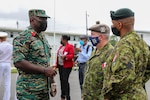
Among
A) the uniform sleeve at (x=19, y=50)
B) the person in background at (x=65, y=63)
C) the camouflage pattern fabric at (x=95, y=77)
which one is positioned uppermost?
the uniform sleeve at (x=19, y=50)

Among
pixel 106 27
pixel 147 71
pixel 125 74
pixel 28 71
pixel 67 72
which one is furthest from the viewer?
pixel 67 72

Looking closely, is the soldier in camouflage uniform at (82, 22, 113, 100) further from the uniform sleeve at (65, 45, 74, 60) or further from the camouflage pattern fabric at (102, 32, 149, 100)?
the uniform sleeve at (65, 45, 74, 60)

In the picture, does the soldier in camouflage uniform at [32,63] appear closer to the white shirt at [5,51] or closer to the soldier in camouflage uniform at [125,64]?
the soldier in camouflage uniform at [125,64]

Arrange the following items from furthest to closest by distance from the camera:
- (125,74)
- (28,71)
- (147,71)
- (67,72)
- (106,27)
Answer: (67,72), (106,27), (28,71), (147,71), (125,74)

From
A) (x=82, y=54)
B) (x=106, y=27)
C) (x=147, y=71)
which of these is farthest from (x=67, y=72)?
(x=147, y=71)

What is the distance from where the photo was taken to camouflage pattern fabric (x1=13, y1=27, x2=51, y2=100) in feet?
11.9

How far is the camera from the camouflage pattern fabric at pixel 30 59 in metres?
3.61

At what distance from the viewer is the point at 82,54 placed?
7.80 m

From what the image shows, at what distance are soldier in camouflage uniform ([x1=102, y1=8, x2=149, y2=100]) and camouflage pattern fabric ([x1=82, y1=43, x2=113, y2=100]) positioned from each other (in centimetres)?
97

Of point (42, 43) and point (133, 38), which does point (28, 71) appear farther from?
point (133, 38)

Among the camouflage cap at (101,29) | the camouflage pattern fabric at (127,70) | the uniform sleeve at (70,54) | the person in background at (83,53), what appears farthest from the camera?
the person in background at (83,53)

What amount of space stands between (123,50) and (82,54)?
17.1ft

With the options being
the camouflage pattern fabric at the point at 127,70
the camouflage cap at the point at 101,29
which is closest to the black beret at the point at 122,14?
the camouflage pattern fabric at the point at 127,70

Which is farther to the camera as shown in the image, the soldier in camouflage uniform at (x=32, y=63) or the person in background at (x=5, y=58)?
the person in background at (x=5, y=58)
